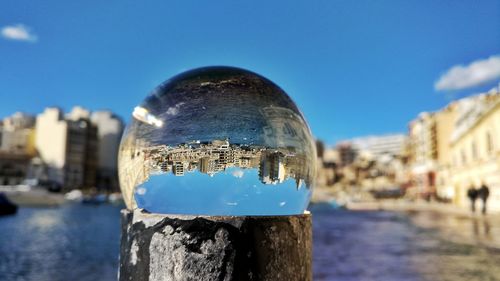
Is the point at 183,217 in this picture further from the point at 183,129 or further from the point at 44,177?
the point at 44,177

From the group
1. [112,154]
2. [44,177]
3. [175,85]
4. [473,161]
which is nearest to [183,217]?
[175,85]

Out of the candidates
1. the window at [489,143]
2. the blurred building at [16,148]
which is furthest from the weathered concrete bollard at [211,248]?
the blurred building at [16,148]

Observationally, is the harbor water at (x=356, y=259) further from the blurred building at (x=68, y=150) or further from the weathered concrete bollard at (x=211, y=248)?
the blurred building at (x=68, y=150)

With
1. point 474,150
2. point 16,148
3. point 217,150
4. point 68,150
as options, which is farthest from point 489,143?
point 16,148

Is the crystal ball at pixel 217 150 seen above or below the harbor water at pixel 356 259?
above

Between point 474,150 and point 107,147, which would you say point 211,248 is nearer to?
point 474,150

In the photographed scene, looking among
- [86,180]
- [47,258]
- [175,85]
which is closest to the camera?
[175,85]
